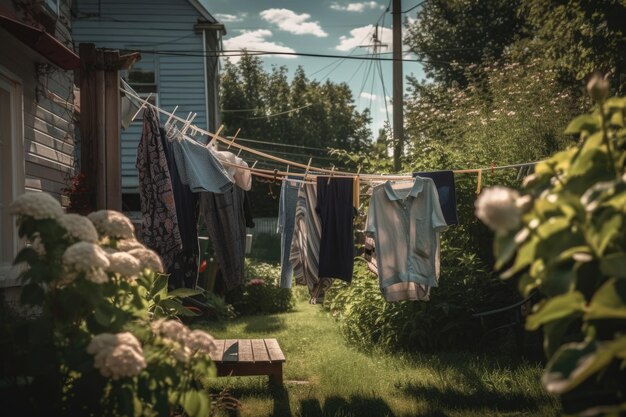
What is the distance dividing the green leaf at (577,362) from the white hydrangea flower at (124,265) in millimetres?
1646

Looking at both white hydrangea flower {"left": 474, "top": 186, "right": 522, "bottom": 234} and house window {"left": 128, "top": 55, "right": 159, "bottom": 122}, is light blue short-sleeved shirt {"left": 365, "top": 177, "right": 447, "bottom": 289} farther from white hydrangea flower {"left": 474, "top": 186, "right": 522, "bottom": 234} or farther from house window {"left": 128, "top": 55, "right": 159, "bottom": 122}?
house window {"left": 128, "top": 55, "right": 159, "bottom": 122}

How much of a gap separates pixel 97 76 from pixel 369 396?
3101mm

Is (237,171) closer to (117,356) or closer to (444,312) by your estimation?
(444,312)

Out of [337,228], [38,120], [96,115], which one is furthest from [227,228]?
[38,120]

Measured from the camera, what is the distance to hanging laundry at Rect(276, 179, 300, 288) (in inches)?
255

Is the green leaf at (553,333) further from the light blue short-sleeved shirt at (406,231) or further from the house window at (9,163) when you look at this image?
the house window at (9,163)

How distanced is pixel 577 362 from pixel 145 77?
1356 centimetres

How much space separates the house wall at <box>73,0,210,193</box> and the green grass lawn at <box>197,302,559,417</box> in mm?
7882

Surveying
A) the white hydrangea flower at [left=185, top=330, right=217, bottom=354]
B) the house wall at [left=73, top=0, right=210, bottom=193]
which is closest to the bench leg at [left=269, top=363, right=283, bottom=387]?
the white hydrangea flower at [left=185, top=330, right=217, bottom=354]

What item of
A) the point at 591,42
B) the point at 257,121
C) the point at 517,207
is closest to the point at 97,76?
the point at 517,207

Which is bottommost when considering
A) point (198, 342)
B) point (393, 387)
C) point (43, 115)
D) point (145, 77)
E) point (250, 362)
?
point (393, 387)

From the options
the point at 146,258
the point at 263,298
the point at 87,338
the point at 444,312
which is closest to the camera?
the point at 87,338

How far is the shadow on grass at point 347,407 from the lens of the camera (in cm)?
493

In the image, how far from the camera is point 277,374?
546 cm
